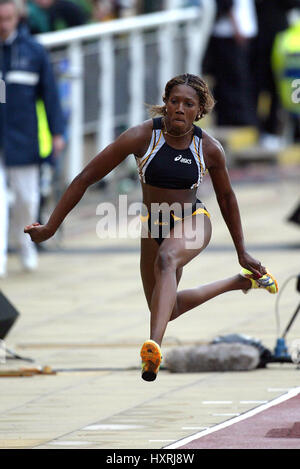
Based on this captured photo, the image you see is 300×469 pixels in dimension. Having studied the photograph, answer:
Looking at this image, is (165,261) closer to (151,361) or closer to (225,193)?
(225,193)

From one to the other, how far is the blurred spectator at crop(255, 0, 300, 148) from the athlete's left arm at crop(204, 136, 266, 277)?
565 inches

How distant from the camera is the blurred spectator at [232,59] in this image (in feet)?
72.2

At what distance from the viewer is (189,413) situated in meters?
8.76

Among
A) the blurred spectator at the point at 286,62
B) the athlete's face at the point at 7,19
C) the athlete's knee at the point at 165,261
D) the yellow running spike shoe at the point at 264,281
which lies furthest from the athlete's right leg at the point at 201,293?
the blurred spectator at the point at 286,62

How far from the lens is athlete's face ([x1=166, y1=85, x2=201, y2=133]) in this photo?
27.7 feet

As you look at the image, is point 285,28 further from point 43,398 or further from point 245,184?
point 43,398

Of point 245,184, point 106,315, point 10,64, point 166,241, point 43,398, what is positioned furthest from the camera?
point 245,184

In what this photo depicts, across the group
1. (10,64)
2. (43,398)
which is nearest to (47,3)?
(10,64)

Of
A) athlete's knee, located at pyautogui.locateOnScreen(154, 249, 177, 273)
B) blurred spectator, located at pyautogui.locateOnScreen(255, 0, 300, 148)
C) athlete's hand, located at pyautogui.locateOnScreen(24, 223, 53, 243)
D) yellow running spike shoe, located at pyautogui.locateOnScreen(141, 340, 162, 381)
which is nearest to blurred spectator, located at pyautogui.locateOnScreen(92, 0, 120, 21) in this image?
blurred spectator, located at pyautogui.locateOnScreen(255, 0, 300, 148)

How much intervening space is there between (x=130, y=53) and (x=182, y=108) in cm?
1208

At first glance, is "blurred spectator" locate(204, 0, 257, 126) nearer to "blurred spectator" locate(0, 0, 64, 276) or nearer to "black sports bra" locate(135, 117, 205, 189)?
"blurred spectator" locate(0, 0, 64, 276)

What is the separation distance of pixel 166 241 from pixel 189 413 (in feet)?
3.30

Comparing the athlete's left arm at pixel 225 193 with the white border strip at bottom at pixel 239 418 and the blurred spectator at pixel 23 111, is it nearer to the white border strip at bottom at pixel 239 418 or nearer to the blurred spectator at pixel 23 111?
the white border strip at bottom at pixel 239 418

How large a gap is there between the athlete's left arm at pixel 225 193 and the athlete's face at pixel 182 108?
229 mm
